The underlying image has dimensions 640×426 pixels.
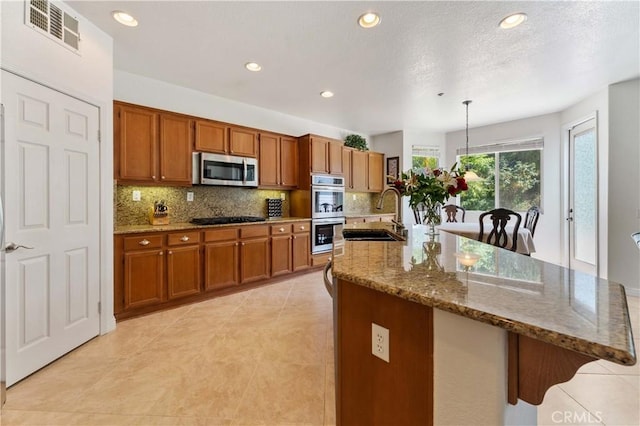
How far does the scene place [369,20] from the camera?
2.20 m

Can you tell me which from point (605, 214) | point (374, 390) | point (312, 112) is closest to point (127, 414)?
point (374, 390)

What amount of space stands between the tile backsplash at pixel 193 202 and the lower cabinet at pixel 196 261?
22.0 inches

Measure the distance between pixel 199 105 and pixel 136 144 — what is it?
112 cm

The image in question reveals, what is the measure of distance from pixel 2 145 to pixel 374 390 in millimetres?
2526

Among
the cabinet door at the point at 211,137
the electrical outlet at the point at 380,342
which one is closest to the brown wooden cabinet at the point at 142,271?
the cabinet door at the point at 211,137

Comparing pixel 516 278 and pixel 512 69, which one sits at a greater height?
pixel 512 69

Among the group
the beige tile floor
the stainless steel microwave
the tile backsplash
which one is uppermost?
the stainless steel microwave

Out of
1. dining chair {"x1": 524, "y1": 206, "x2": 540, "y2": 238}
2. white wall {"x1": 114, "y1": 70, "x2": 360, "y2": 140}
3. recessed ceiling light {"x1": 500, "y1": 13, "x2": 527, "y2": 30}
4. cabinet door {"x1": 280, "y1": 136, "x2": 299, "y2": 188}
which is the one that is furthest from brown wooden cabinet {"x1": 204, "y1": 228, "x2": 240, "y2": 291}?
dining chair {"x1": 524, "y1": 206, "x2": 540, "y2": 238}

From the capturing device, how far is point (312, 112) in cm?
457

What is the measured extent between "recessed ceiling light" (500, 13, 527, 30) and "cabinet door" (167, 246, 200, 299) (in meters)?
3.70

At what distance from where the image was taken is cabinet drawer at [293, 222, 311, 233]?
4.20m

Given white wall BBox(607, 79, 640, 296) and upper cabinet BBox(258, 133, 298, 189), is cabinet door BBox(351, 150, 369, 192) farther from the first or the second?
white wall BBox(607, 79, 640, 296)

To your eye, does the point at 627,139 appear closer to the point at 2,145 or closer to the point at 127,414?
the point at 127,414

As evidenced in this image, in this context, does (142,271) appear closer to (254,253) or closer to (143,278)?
(143,278)
